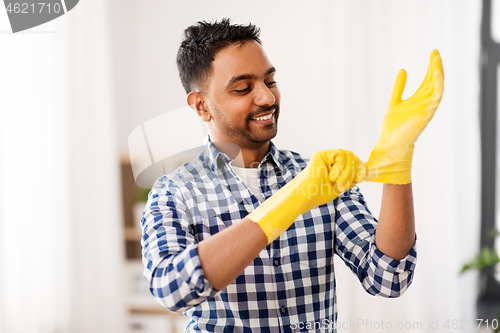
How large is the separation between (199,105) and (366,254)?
1.82 ft

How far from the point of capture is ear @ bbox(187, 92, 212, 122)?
1058mm

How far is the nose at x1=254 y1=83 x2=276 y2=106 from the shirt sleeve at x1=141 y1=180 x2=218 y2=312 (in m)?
0.30

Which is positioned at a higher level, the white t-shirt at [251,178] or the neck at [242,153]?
the neck at [242,153]

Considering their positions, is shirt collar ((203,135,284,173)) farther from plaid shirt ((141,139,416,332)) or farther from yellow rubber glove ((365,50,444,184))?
yellow rubber glove ((365,50,444,184))

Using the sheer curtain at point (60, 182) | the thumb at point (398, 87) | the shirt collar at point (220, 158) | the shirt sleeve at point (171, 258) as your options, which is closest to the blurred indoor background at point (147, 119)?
the sheer curtain at point (60, 182)

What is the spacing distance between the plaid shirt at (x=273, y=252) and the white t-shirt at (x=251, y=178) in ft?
0.05

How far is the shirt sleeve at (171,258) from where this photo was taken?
2.21 feet

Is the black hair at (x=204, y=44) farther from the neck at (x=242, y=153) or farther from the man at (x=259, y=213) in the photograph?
the neck at (x=242, y=153)

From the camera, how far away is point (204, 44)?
103cm

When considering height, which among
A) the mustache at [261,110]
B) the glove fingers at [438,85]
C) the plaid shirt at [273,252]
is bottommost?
the plaid shirt at [273,252]

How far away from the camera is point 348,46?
1.85 m

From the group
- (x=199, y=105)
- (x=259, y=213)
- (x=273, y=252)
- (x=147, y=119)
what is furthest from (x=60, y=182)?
(x=259, y=213)

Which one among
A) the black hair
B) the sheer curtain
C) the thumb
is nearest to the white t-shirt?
the black hair

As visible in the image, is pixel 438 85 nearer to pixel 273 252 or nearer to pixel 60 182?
pixel 273 252
